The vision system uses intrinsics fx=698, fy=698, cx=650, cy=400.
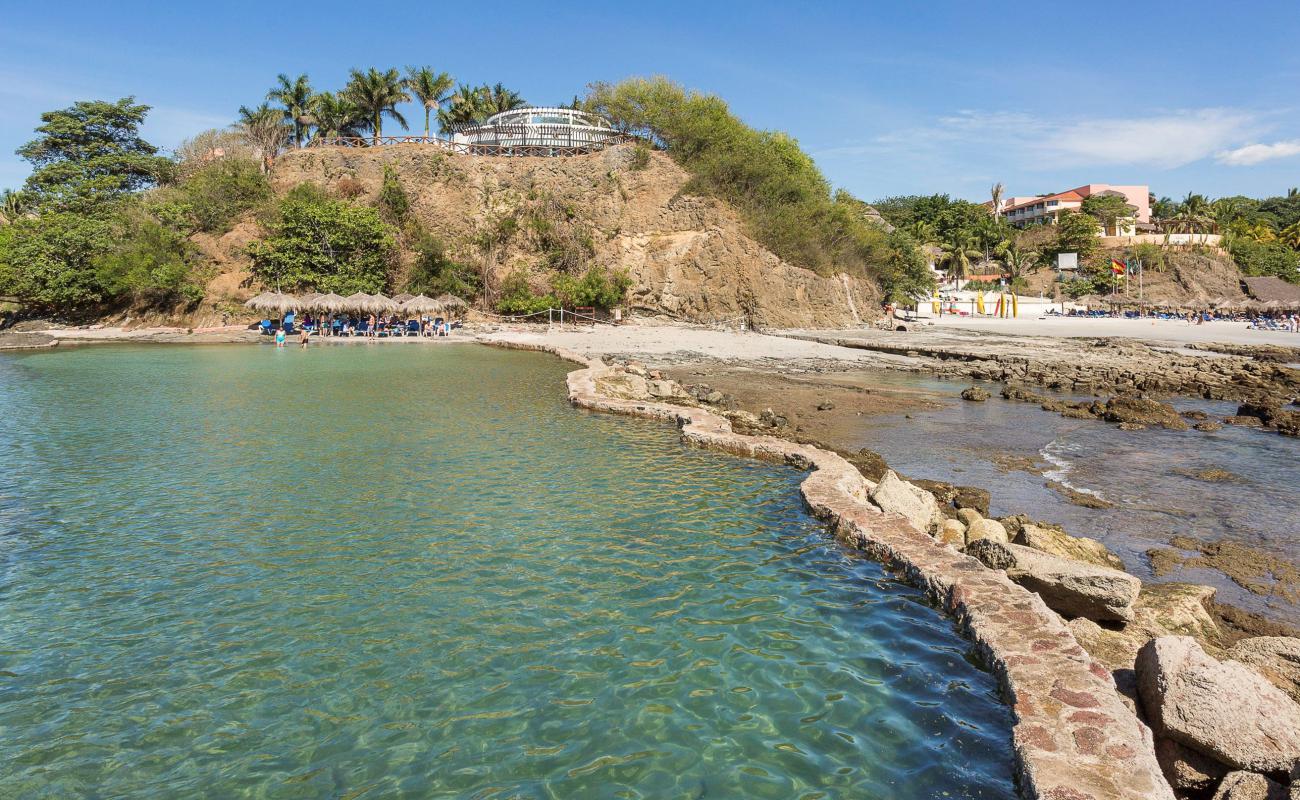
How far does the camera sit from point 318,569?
6.92 meters

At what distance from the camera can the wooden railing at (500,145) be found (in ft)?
177

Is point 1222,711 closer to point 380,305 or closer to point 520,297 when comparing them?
point 380,305

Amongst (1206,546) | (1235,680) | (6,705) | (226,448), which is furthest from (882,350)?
(6,705)

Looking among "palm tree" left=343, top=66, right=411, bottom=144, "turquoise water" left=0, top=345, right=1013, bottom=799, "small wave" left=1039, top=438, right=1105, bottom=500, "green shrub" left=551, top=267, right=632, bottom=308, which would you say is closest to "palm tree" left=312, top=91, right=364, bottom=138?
"palm tree" left=343, top=66, right=411, bottom=144

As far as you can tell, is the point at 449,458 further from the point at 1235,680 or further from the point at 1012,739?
the point at 1235,680

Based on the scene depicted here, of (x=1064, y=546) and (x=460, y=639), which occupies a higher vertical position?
(x=460, y=639)

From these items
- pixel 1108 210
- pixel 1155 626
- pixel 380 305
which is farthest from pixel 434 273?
pixel 1108 210

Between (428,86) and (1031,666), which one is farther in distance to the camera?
(428,86)

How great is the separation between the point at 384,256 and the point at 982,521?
45.5m

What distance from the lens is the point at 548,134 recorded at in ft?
181

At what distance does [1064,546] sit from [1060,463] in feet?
22.8

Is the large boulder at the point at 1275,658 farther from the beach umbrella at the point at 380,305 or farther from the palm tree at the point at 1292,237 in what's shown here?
the palm tree at the point at 1292,237

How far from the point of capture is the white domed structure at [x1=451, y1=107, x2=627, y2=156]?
54594 millimetres

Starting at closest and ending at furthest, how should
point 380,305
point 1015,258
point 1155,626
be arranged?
point 1155,626, point 380,305, point 1015,258
